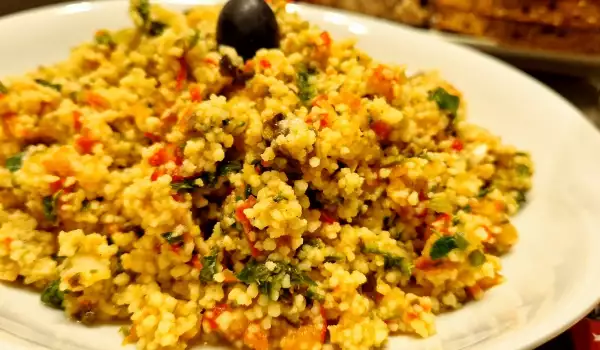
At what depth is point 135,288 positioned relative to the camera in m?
1.34

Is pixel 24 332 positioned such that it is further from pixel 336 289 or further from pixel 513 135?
pixel 513 135

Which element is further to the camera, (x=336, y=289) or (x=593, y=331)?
(x=593, y=331)

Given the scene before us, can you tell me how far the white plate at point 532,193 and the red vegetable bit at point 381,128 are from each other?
18.1 inches

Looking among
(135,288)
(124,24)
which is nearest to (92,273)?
(135,288)

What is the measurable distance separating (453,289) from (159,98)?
879 millimetres

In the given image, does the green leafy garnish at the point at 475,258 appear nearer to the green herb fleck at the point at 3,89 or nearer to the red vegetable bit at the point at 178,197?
the red vegetable bit at the point at 178,197

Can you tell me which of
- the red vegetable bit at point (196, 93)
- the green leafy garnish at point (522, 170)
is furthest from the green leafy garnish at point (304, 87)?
the green leafy garnish at point (522, 170)

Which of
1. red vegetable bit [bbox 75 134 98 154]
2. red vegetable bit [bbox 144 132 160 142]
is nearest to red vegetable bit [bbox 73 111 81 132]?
red vegetable bit [bbox 75 134 98 154]

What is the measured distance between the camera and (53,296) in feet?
4.54

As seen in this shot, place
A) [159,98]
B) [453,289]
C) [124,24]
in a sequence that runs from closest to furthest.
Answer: [453,289]
[159,98]
[124,24]

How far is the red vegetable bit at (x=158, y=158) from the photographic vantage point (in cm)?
143

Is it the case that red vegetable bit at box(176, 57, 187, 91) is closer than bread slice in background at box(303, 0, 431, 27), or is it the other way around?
red vegetable bit at box(176, 57, 187, 91)

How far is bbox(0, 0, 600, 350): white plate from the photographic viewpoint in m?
1.32

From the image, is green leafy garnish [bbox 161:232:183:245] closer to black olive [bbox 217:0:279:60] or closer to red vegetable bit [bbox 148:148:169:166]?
red vegetable bit [bbox 148:148:169:166]
